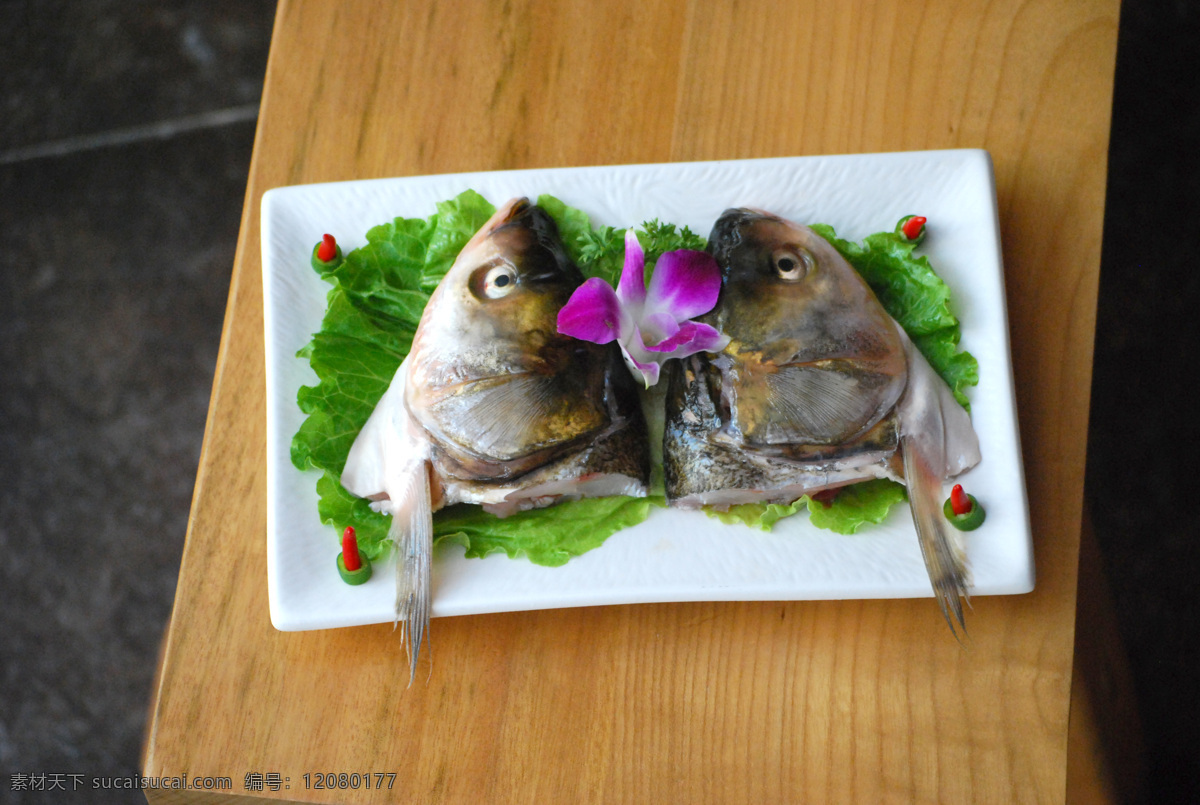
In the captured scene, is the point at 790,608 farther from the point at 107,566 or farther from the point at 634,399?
the point at 107,566

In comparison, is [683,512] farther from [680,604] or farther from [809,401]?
[809,401]

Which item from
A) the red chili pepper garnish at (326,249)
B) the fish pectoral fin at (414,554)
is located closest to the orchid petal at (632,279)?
the fish pectoral fin at (414,554)

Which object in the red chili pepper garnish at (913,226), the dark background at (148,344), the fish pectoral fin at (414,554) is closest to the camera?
the fish pectoral fin at (414,554)

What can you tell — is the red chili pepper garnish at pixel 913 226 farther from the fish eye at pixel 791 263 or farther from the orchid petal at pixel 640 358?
the orchid petal at pixel 640 358

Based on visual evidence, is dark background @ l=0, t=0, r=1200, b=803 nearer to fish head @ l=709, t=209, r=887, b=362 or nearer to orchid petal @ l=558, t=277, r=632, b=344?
fish head @ l=709, t=209, r=887, b=362

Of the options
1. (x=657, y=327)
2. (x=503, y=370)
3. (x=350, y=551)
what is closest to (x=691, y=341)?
(x=657, y=327)

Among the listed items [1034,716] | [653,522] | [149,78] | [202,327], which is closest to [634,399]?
[653,522]
